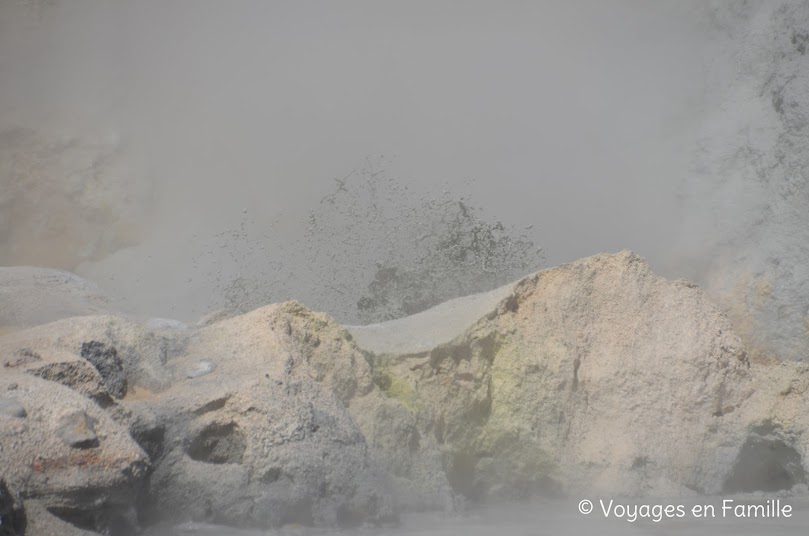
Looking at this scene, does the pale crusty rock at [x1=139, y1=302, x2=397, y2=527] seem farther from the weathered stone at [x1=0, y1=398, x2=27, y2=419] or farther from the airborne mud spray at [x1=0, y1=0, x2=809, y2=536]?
the weathered stone at [x1=0, y1=398, x2=27, y2=419]

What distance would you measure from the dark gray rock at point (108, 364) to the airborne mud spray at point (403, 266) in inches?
0.6

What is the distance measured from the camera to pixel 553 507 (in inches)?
153

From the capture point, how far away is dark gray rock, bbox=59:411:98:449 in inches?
90.0

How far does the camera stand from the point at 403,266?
26.7ft

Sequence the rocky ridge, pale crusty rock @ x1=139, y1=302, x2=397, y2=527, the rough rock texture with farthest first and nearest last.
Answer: pale crusty rock @ x1=139, y1=302, x2=397, y2=527 < the rocky ridge < the rough rock texture

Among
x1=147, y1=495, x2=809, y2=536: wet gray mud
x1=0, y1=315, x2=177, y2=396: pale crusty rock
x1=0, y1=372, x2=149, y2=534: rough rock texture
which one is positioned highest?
x1=0, y1=315, x2=177, y2=396: pale crusty rock

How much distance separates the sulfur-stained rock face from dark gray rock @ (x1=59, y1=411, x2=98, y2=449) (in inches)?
73.6

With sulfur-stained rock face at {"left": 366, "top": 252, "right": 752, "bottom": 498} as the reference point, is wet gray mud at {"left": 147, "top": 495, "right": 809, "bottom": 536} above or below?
below

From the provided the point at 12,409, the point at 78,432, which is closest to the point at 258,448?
the point at 78,432

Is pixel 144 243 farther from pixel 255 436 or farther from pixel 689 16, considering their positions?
pixel 255 436

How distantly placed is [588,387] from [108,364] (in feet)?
7.49

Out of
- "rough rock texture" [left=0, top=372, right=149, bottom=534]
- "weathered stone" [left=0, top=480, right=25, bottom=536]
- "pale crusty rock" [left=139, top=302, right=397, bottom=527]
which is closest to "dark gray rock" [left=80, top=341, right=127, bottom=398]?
"pale crusty rock" [left=139, top=302, right=397, bottom=527]

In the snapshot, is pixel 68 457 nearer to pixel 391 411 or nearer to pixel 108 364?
pixel 108 364

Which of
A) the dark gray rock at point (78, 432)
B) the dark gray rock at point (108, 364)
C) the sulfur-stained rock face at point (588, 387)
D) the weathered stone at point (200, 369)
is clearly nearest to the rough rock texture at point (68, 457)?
the dark gray rock at point (78, 432)
